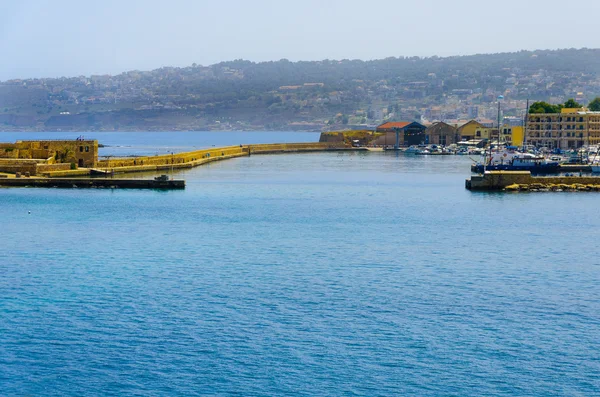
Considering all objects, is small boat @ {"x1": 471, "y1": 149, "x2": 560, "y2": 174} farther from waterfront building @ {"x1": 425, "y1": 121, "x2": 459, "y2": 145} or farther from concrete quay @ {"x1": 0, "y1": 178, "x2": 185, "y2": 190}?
waterfront building @ {"x1": 425, "y1": 121, "x2": 459, "y2": 145}

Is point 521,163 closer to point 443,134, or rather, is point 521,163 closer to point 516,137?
point 516,137

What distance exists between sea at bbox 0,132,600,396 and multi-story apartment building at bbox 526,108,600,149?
57.4m

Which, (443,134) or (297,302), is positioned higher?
(443,134)

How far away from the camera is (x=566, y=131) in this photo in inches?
3836

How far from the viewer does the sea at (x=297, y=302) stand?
57.1ft

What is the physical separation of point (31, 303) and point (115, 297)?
6.40 feet

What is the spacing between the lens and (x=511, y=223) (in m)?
38.0

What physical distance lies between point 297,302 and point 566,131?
80.2 metres

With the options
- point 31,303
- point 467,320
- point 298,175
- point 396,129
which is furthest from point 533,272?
point 396,129

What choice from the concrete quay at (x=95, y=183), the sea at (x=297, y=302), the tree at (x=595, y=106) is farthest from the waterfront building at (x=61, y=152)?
the tree at (x=595, y=106)

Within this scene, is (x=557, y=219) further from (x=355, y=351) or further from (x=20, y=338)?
(x=20, y=338)

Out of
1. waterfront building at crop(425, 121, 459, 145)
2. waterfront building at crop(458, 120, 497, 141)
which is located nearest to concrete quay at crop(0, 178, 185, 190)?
waterfront building at crop(425, 121, 459, 145)

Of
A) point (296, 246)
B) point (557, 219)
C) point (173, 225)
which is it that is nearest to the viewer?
point (296, 246)

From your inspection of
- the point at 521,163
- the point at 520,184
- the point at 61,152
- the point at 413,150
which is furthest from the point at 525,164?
the point at 413,150
